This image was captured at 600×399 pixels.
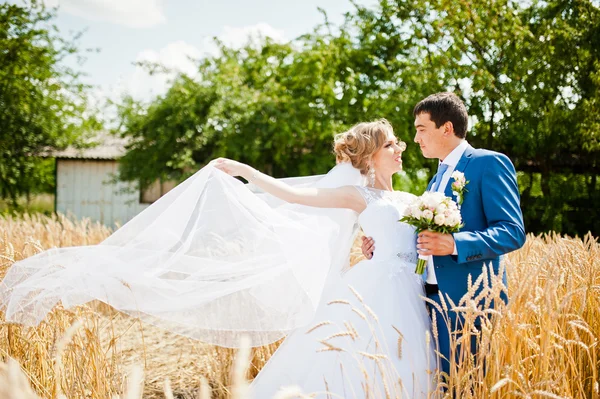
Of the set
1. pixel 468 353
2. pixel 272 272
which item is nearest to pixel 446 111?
pixel 468 353

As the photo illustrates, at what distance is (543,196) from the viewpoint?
1155cm

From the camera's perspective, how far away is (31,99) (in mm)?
17203

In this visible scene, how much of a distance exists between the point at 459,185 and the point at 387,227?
0.81m

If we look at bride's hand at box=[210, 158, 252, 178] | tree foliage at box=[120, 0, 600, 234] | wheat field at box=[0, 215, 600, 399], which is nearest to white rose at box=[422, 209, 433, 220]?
wheat field at box=[0, 215, 600, 399]

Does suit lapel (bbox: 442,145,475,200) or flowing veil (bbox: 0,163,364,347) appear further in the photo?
flowing veil (bbox: 0,163,364,347)

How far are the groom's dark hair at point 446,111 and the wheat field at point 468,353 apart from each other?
0.88 metres

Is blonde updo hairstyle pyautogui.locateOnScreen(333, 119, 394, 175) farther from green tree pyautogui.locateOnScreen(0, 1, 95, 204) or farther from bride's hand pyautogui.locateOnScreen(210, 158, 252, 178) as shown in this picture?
green tree pyautogui.locateOnScreen(0, 1, 95, 204)

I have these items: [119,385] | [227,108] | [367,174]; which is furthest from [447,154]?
[227,108]

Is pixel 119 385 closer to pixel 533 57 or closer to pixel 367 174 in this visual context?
pixel 367 174

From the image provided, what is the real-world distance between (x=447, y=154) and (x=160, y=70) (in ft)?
42.1

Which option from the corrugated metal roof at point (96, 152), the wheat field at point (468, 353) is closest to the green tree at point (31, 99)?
the corrugated metal roof at point (96, 152)

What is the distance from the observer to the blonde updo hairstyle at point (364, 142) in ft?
12.3

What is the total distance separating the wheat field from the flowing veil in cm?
17

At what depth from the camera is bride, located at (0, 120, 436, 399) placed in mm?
2977
